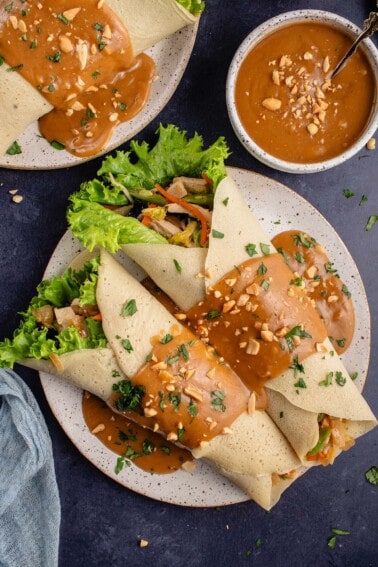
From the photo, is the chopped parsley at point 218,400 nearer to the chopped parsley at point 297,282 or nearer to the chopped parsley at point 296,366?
the chopped parsley at point 296,366

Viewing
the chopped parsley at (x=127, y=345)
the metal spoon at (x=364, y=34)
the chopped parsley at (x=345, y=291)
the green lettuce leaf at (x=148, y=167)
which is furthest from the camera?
the chopped parsley at (x=345, y=291)

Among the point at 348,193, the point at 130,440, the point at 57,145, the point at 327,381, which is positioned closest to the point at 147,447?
the point at 130,440

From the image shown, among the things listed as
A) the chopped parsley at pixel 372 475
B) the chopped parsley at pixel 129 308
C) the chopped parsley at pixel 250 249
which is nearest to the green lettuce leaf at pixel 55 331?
the chopped parsley at pixel 129 308

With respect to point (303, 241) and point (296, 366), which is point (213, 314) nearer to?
point (296, 366)

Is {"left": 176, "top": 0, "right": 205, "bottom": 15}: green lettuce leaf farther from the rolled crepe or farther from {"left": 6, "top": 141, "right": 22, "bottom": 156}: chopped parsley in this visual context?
{"left": 6, "top": 141, "right": 22, "bottom": 156}: chopped parsley

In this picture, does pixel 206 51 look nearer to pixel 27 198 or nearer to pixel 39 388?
pixel 27 198

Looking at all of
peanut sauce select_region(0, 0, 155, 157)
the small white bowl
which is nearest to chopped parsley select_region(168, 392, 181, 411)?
the small white bowl
